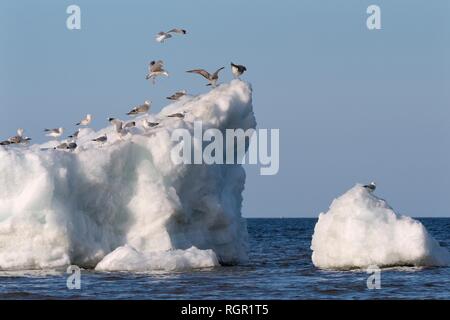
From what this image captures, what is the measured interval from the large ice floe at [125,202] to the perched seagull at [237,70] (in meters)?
0.29

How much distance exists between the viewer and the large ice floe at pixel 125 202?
113 ft

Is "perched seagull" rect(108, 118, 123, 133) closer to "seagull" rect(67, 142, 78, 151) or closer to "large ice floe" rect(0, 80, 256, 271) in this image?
"large ice floe" rect(0, 80, 256, 271)

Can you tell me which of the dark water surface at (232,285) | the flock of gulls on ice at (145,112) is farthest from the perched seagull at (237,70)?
the dark water surface at (232,285)

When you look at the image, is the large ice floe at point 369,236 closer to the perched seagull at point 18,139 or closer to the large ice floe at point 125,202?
the large ice floe at point 125,202

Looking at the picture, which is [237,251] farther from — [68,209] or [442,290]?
[442,290]

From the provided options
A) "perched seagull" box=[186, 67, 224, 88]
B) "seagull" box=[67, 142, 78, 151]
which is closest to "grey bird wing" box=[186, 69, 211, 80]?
"perched seagull" box=[186, 67, 224, 88]

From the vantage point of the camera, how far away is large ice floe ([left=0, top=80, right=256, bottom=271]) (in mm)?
34312

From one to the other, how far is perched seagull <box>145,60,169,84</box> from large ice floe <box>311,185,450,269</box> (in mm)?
7297

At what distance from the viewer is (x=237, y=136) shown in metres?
39.1

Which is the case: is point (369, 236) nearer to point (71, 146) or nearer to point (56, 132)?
point (71, 146)
